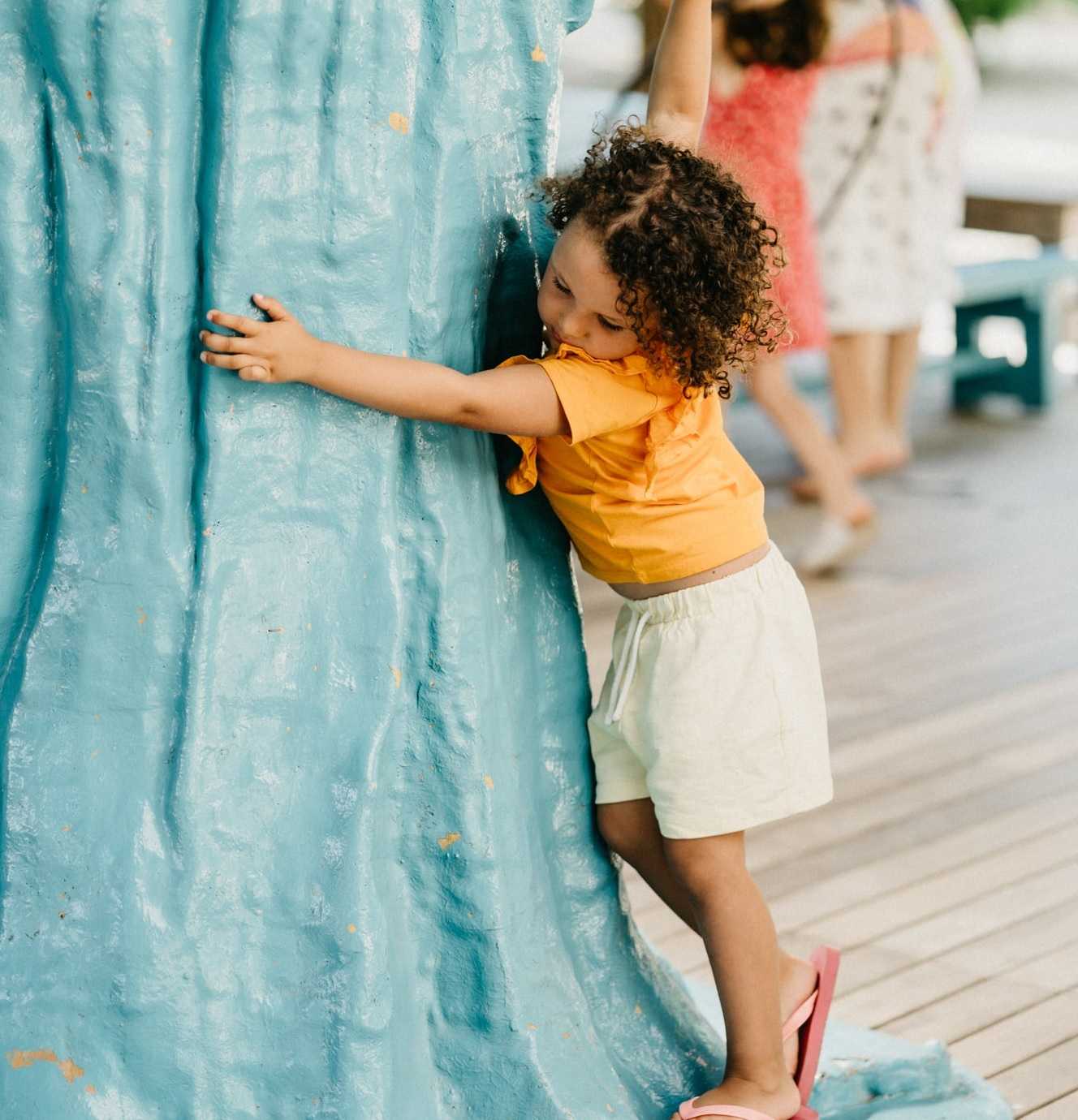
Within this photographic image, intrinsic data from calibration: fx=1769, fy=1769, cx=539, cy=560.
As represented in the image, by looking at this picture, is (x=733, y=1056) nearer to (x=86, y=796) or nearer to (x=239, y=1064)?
(x=239, y=1064)

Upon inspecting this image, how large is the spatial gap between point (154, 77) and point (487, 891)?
861 millimetres

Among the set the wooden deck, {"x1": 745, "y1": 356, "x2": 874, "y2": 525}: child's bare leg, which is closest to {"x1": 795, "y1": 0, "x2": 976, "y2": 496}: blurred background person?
the wooden deck

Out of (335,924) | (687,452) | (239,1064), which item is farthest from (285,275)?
(239,1064)

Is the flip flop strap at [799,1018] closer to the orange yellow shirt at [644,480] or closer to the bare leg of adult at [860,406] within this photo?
the orange yellow shirt at [644,480]

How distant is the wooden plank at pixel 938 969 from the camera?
2.58 m

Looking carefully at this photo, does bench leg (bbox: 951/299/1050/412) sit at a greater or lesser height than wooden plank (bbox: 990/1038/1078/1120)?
lesser

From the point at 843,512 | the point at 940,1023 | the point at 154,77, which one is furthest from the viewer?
the point at 843,512

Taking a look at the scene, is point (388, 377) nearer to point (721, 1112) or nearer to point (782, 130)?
point (721, 1112)

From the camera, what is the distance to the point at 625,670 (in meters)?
1.96

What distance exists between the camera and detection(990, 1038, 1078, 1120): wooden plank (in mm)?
2299

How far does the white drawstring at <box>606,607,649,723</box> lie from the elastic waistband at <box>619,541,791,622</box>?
1 centimetres

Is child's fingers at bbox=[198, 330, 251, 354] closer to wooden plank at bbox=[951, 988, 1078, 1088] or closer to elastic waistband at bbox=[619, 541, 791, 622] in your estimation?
elastic waistband at bbox=[619, 541, 791, 622]

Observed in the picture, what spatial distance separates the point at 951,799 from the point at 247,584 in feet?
6.81

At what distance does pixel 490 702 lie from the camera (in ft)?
6.09
